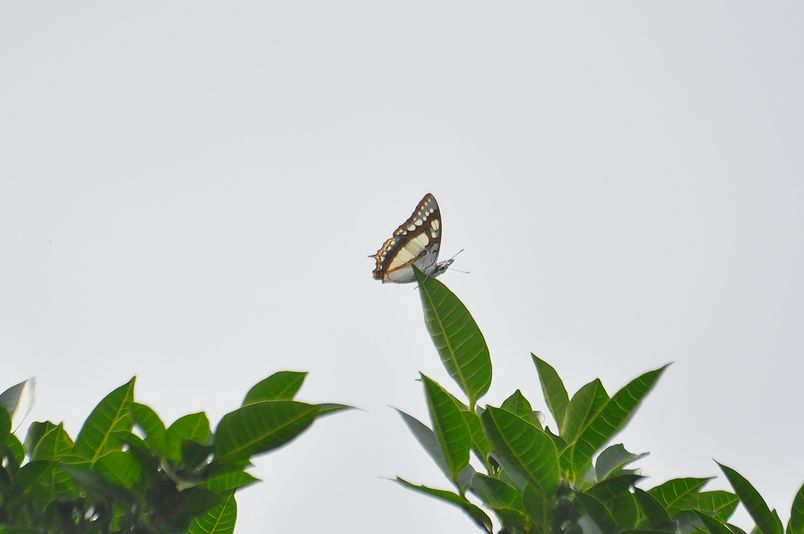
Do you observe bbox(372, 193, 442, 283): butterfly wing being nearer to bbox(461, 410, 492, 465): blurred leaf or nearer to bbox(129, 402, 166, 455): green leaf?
bbox(461, 410, 492, 465): blurred leaf

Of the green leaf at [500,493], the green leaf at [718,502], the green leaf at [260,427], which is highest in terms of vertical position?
the green leaf at [260,427]

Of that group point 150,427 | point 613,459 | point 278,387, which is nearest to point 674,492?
point 613,459

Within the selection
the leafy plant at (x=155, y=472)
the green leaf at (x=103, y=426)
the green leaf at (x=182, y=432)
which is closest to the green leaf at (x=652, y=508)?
the leafy plant at (x=155, y=472)

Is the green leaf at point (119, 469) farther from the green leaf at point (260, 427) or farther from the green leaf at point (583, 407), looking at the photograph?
the green leaf at point (583, 407)

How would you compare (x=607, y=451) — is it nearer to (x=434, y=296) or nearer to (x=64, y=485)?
(x=434, y=296)

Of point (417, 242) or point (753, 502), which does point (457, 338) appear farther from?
point (417, 242)

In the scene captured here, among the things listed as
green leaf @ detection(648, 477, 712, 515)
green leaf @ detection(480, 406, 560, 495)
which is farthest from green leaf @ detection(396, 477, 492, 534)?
green leaf @ detection(648, 477, 712, 515)
